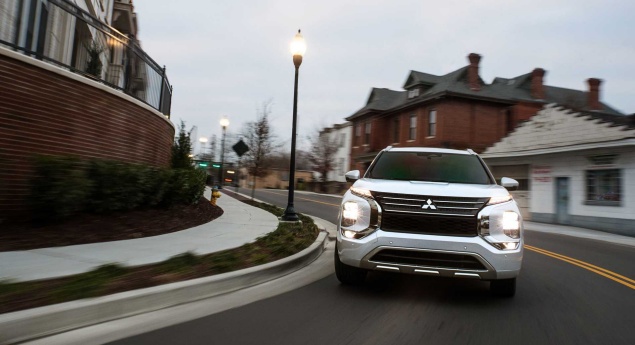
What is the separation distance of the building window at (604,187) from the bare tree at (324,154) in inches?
1073

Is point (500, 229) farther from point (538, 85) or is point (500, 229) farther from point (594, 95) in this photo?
point (594, 95)

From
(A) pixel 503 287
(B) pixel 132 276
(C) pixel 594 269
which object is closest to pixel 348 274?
(A) pixel 503 287

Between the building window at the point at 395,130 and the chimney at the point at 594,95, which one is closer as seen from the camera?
the chimney at the point at 594,95

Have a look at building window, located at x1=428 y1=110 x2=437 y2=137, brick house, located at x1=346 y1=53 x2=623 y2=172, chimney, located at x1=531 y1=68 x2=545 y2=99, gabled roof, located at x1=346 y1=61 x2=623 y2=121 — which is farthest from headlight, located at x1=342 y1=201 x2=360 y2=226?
chimney, located at x1=531 y1=68 x2=545 y2=99

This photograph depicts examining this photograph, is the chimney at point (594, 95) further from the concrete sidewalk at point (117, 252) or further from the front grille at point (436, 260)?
the front grille at point (436, 260)

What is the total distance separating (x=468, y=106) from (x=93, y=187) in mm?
25495

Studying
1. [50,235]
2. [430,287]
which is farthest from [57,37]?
[430,287]

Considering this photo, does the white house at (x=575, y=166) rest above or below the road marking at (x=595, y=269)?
above

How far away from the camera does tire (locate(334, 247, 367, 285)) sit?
5410 mm

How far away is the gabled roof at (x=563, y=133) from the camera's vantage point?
17005mm

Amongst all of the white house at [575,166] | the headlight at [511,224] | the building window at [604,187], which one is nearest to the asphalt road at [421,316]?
the headlight at [511,224]

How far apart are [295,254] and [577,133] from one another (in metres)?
16.7

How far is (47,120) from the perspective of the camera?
729cm

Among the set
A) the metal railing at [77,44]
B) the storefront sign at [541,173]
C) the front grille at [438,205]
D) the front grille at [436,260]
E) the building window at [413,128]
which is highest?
the building window at [413,128]
